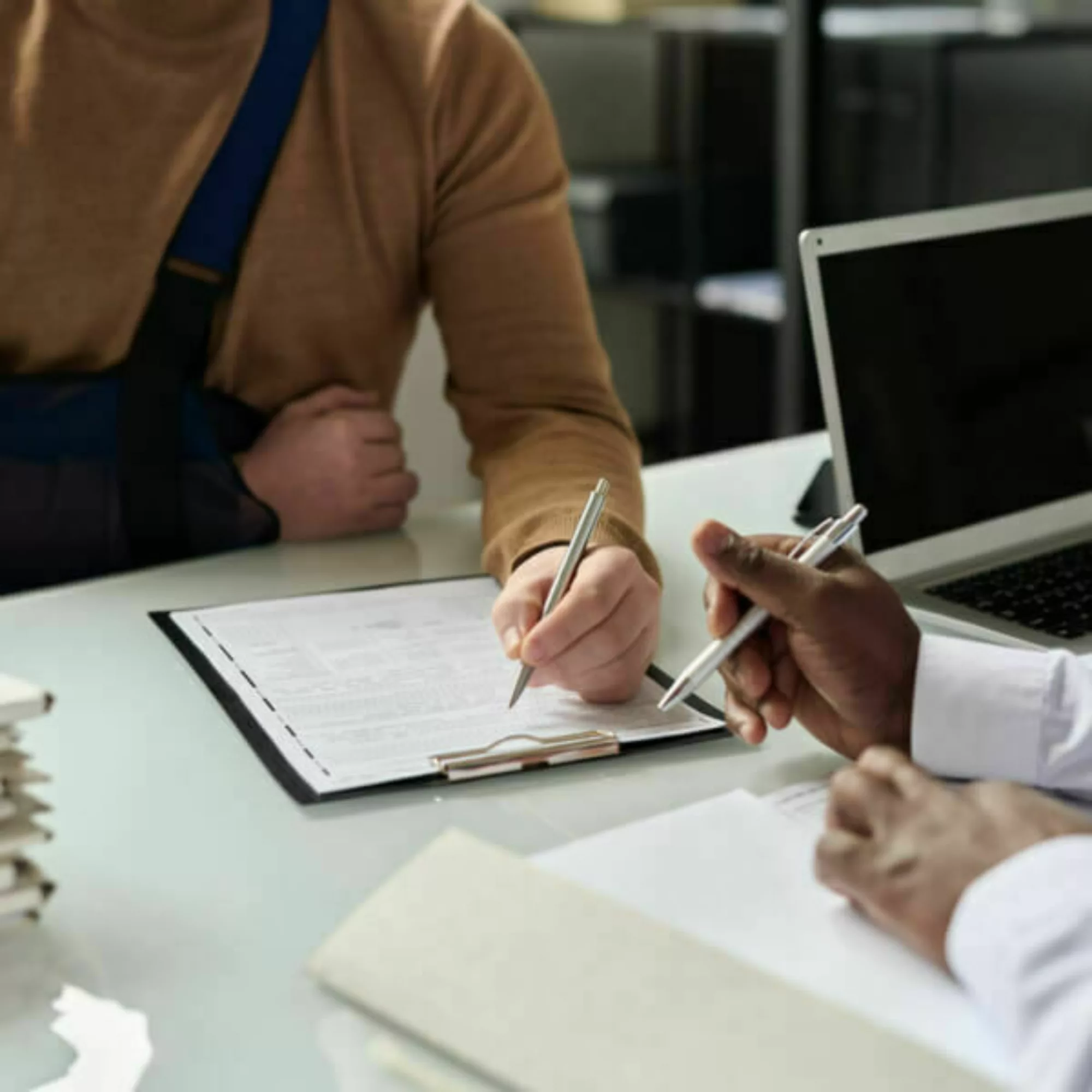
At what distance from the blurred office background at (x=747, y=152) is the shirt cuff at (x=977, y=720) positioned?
155 cm

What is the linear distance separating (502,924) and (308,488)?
25.5 inches

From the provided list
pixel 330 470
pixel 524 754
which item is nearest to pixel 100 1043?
pixel 524 754

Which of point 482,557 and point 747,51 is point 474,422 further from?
point 747,51

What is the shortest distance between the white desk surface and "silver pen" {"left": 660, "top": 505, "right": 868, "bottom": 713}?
0.04m

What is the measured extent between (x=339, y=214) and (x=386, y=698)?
1.71ft

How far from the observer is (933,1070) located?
1.68 feet

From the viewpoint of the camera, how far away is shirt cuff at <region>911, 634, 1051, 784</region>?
2.44 feet

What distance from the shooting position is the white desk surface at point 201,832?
0.58m

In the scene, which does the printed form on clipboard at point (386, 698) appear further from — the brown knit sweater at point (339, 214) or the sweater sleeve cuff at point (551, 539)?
the brown knit sweater at point (339, 214)

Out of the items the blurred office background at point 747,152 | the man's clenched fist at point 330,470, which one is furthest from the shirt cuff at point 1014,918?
the blurred office background at point 747,152

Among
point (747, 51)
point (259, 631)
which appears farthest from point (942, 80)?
point (259, 631)

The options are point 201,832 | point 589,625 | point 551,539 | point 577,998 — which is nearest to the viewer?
point 577,998

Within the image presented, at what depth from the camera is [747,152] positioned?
10.5ft

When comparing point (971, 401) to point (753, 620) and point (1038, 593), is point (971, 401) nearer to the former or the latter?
point (1038, 593)
